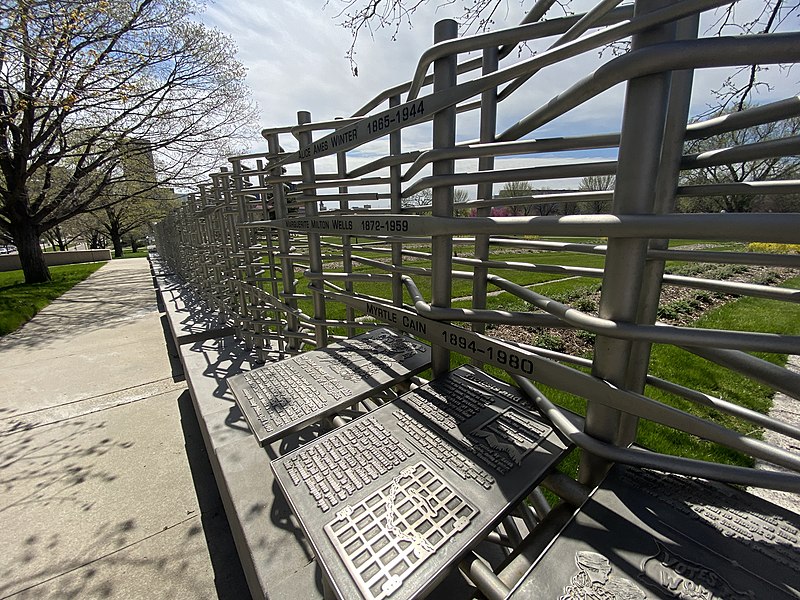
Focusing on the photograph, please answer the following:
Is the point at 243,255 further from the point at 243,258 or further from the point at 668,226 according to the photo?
the point at 668,226

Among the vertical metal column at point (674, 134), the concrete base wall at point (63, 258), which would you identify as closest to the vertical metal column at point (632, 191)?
the vertical metal column at point (674, 134)

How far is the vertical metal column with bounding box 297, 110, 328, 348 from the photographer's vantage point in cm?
278

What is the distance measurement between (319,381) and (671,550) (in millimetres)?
1784

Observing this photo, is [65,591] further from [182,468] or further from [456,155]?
[456,155]

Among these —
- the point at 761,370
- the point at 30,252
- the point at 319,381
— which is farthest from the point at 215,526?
the point at 30,252

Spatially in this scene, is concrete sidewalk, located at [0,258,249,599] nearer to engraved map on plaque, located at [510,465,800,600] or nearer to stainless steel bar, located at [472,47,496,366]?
engraved map on plaque, located at [510,465,800,600]

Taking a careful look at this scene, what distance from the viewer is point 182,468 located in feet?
10.7

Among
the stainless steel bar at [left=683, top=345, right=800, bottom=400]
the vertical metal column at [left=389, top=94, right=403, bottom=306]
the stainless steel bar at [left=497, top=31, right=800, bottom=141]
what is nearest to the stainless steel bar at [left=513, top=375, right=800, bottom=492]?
the stainless steel bar at [left=683, top=345, right=800, bottom=400]

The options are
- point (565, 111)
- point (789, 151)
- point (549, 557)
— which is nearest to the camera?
point (549, 557)

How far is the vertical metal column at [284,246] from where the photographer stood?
3268mm

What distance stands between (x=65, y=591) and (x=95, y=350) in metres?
5.86

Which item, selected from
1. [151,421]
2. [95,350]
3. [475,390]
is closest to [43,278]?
[95,350]

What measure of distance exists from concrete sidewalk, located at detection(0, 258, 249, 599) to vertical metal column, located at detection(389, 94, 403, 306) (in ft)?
7.07

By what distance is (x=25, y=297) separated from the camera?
11570 millimetres
